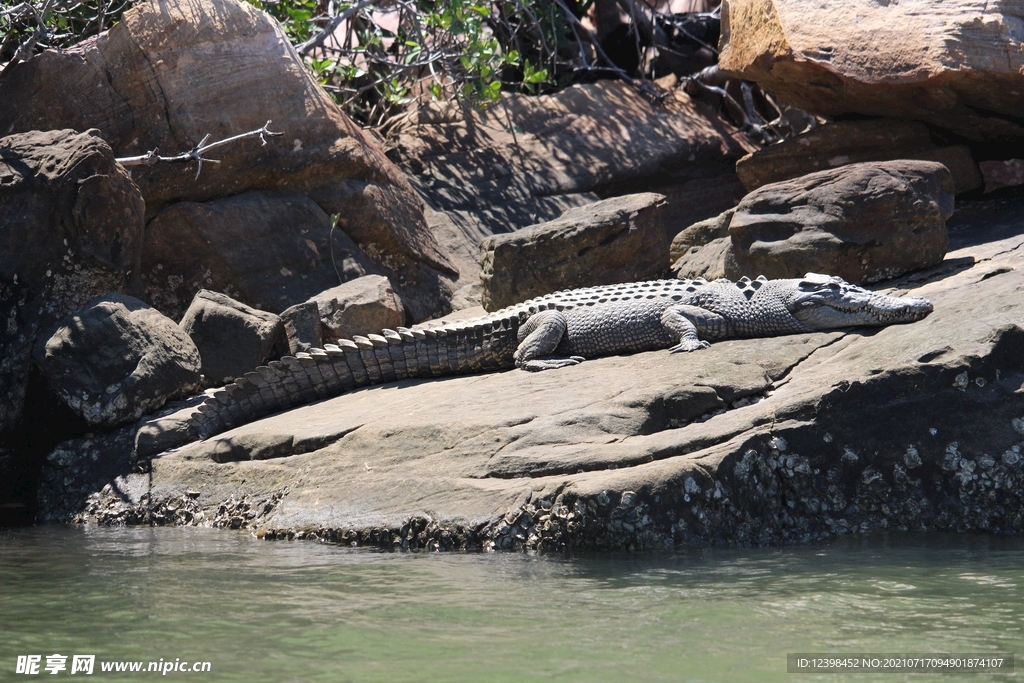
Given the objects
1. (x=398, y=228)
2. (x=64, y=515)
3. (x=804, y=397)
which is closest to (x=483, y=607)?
(x=804, y=397)

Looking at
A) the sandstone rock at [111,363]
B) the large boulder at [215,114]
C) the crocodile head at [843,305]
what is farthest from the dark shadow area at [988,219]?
the sandstone rock at [111,363]

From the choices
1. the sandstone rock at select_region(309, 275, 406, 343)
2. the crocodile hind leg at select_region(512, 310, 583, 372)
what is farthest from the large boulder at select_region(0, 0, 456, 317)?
the crocodile hind leg at select_region(512, 310, 583, 372)

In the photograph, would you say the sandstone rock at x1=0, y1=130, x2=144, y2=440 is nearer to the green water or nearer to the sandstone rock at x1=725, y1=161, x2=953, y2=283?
the green water

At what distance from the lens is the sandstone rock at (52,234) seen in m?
6.50

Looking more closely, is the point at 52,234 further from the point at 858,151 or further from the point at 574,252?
the point at 858,151

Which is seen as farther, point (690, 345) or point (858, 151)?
point (858, 151)

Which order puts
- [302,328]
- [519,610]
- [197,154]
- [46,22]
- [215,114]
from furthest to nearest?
1. [46,22]
2. [215,114]
3. [197,154]
4. [302,328]
5. [519,610]

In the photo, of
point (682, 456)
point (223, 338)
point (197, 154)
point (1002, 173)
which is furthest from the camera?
point (1002, 173)

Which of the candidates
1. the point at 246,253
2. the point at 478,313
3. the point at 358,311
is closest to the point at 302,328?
the point at 358,311

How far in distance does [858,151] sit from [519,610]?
255 inches

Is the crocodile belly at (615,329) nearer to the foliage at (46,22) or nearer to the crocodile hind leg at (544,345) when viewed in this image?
the crocodile hind leg at (544,345)

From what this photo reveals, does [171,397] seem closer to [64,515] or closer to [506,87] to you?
[64,515]

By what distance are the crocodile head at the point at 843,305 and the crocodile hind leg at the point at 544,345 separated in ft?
4.57

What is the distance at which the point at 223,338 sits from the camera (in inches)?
274
